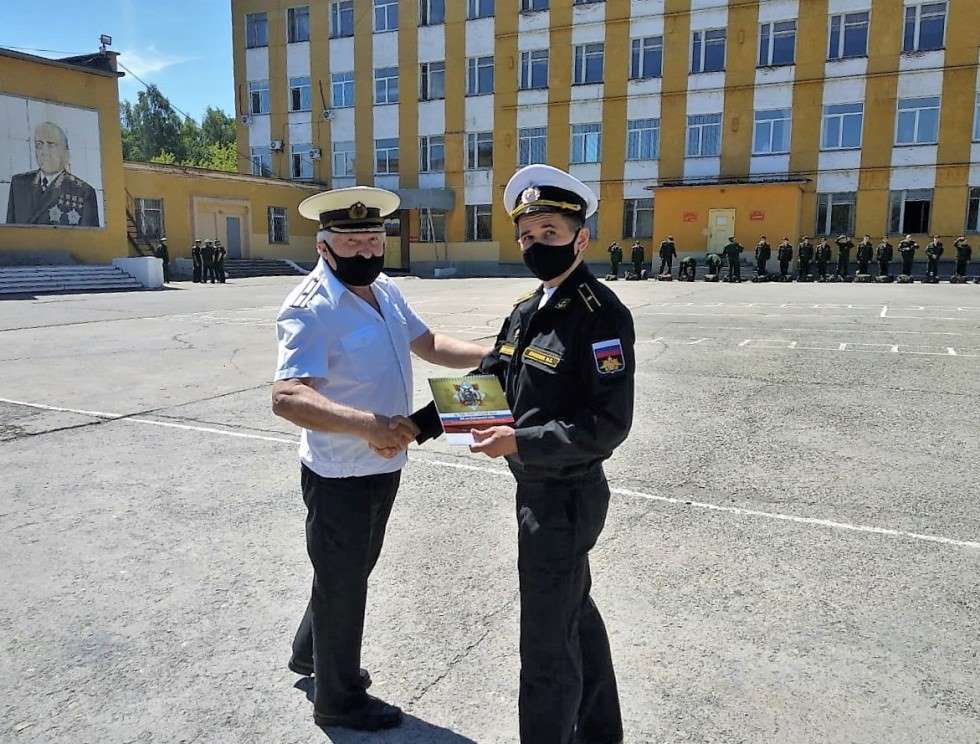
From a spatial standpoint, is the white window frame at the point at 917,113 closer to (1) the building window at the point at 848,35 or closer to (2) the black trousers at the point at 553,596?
(1) the building window at the point at 848,35

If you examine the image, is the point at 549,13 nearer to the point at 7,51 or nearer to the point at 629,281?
the point at 629,281

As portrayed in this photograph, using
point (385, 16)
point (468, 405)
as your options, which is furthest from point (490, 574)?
point (385, 16)

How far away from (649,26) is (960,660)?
36647 millimetres

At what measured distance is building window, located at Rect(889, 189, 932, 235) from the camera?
31.9 meters

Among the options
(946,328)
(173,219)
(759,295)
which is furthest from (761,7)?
(173,219)

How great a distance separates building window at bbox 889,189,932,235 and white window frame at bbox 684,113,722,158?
7723mm

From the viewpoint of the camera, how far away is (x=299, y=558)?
13.2 ft

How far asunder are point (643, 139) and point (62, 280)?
25134 mm

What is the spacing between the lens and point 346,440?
2594 millimetres

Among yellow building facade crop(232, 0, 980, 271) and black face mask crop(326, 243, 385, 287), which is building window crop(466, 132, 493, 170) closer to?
yellow building facade crop(232, 0, 980, 271)

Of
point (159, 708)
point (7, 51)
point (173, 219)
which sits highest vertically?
point (7, 51)

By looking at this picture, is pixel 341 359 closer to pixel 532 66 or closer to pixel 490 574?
pixel 490 574

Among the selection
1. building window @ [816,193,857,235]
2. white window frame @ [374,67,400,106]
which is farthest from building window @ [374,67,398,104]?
building window @ [816,193,857,235]

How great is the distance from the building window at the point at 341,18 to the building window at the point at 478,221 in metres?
11.5
